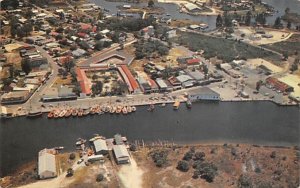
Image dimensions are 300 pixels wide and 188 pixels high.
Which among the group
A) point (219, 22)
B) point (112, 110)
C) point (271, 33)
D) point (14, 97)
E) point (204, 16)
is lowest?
point (112, 110)

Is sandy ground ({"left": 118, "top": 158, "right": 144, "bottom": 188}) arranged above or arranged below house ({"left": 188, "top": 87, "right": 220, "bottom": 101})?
below

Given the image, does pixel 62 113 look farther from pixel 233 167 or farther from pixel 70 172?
pixel 233 167

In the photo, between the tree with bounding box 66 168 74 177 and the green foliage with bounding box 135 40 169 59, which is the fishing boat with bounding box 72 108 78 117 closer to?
the tree with bounding box 66 168 74 177

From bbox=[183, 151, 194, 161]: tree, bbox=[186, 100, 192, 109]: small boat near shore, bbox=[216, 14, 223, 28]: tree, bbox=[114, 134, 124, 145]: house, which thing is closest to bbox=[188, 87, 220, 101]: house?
bbox=[186, 100, 192, 109]: small boat near shore

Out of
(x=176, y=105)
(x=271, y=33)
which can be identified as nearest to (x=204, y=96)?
(x=176, y=105)

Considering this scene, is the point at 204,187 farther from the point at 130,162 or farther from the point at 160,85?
the point at 160,85
